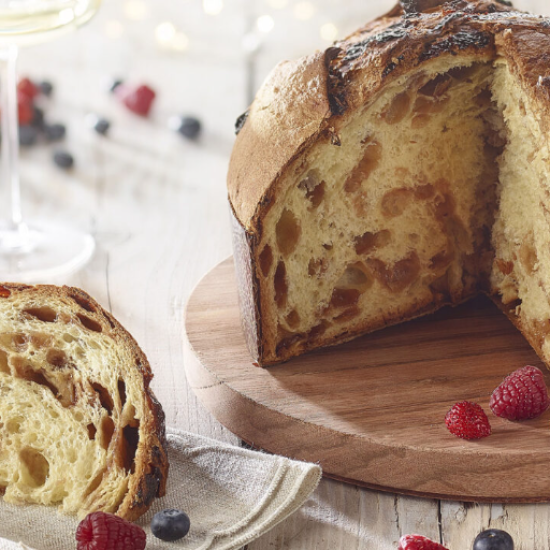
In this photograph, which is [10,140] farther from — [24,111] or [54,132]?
[24,111]

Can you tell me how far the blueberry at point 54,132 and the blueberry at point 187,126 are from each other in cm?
58

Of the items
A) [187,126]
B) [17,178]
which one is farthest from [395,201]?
[187,126]

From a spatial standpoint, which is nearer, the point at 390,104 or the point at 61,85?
the point at 390,104

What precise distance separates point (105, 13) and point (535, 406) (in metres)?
4.97

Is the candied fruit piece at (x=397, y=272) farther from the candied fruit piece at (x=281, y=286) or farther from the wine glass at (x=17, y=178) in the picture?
the wine glass at (x=17, y=178)

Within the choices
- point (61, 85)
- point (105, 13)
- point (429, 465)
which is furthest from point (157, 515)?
point (105, 13)

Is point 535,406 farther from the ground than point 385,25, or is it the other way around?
point 385,25

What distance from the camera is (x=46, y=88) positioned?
5.62 m

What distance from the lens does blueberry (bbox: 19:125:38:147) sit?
5070 mm

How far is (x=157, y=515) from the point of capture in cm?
248

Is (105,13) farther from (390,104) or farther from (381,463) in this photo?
(381,463)

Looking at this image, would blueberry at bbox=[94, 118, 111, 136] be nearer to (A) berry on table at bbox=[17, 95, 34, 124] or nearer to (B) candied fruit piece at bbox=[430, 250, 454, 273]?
(A) berry on table at bbox=[17, 95, 34, 124]

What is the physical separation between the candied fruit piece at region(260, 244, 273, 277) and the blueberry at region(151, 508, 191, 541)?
2.69ft

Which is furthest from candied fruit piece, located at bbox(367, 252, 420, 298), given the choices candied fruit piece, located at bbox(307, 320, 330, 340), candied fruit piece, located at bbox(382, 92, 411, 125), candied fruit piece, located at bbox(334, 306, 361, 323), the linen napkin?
the linen napkin
